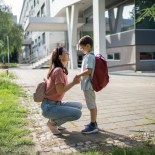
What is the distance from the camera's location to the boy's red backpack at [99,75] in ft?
17.7

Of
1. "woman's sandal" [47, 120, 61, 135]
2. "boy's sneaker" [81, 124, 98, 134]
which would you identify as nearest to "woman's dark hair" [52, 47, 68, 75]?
"woman's sandal" [47, 120, 61, 135]

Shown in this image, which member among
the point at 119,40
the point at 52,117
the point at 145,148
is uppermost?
the point at 119,40

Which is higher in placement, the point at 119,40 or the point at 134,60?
the point at 119,40

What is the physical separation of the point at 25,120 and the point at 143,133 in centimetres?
249

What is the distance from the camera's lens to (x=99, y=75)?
5.39 metres

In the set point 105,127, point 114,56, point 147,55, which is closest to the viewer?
point 105,127

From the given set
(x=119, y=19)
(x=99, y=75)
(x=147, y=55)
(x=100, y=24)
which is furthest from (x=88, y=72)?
(x=119, y=19)

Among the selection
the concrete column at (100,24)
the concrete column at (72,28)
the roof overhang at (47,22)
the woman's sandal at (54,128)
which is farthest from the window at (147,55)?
the woman's sandal at (54,128)

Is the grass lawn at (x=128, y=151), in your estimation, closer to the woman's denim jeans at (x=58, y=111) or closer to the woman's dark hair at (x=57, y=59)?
the woman's denim jeans at (x=58, y=111)

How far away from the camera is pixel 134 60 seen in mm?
23172

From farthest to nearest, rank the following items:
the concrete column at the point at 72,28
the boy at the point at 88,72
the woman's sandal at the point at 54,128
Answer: the concrete column at the point at 72,28 → the woman's sandal at the point at 54,128 → the boy at the point at 88,72

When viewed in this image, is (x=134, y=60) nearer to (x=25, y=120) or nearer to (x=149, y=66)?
(x=149, y=66)

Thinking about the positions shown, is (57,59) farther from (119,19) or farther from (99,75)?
(119,19)

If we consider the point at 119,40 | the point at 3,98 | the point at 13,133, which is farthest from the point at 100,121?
the point at 119,40
